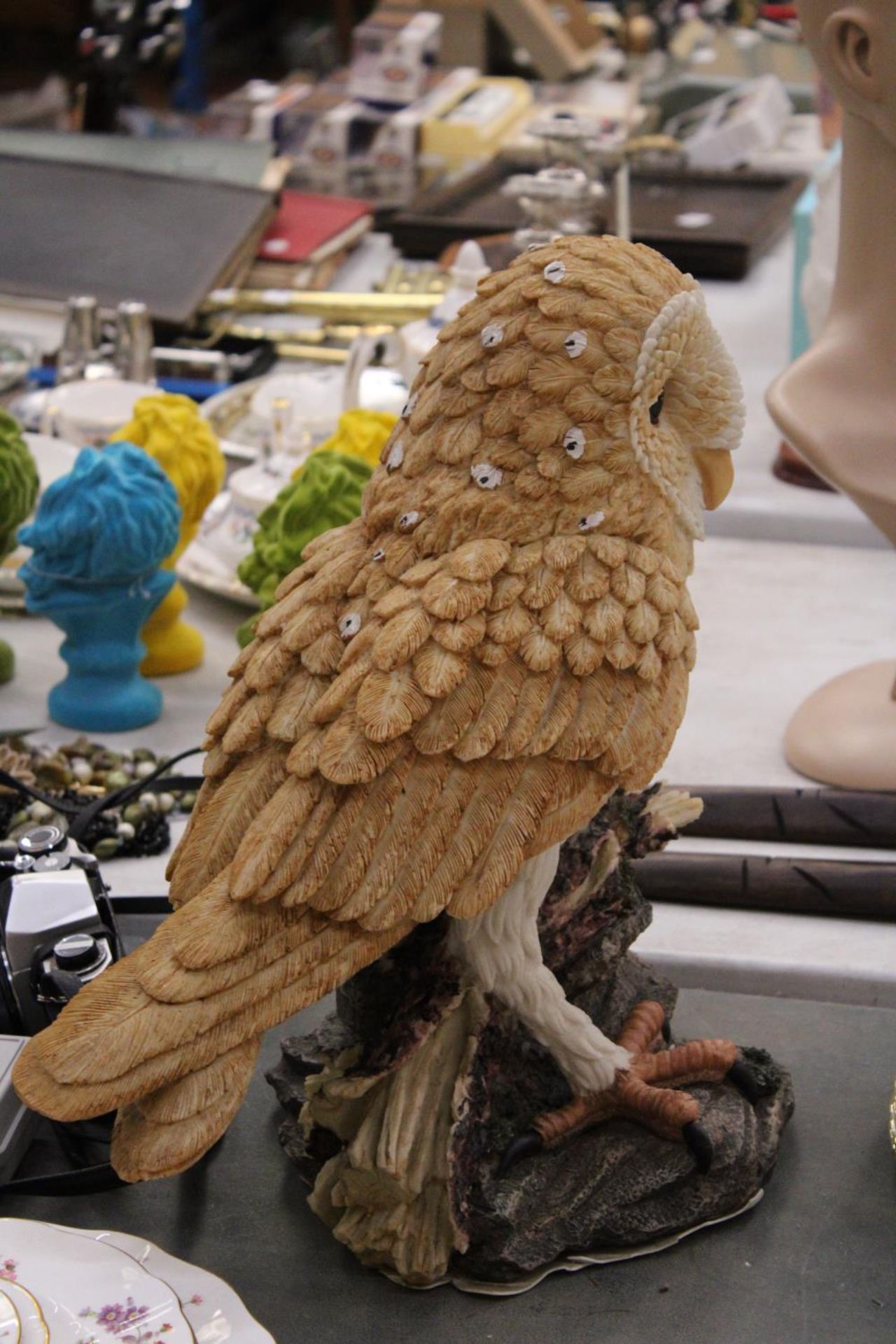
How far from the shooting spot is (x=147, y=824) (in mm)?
1220

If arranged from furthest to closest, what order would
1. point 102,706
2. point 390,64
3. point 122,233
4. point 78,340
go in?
point 390,64 → point 122,233 → point 78,340 → point 102,706

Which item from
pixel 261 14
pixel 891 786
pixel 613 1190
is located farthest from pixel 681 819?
pixel 261 14

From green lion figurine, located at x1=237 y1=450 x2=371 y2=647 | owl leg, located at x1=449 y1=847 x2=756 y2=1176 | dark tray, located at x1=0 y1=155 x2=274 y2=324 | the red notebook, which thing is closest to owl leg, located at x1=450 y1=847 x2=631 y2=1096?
owl leg, located at x1=449 y1=847 x2=756 y2=1176

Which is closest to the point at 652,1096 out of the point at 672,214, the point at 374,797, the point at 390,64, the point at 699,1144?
the point at 699,1144

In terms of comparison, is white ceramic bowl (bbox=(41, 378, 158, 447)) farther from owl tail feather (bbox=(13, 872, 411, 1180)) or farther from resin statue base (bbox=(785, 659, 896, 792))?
owl tail feather (bbox=(13, 872, 411, 1180))

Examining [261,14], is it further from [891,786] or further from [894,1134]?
[894,1134]

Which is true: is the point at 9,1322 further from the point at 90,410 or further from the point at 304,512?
the point at 90,410

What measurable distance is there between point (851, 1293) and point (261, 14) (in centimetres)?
467

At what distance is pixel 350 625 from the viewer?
0.77 m

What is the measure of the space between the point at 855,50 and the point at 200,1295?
0.90 m

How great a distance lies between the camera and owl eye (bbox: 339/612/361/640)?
0.77 m

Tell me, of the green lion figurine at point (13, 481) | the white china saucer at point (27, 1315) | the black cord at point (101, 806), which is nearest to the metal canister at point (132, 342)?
the green lion figurine at point (13, 481)

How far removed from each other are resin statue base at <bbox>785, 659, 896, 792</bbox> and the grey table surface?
36 centimetres

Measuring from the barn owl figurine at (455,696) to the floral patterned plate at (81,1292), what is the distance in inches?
2.4
